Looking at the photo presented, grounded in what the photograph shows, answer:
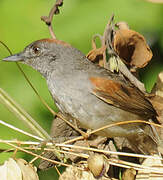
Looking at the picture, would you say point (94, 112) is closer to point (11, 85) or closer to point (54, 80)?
point (54, 80)

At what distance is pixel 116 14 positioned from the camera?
2.94m

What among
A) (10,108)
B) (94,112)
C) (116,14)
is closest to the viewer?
(10,108)

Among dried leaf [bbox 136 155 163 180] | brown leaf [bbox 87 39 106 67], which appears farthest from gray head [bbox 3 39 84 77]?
dried leaf [bbox 136 155 163 180]

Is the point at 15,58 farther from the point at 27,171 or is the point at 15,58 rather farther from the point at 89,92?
the point at 27,171

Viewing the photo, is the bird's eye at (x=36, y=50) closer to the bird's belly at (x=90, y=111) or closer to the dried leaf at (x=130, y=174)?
the bird's belly at (x=90, y=111)

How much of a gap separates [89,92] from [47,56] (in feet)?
1.48

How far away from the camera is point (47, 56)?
9.95ft

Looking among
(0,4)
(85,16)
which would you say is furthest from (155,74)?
(0,4)

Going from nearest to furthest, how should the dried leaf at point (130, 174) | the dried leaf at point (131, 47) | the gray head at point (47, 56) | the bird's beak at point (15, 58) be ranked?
the dried leaf at point (130, 174)
the dried leaf at point (131, 47)
the bird's beak at point (15, 58)
the gray head at point (47, 56)

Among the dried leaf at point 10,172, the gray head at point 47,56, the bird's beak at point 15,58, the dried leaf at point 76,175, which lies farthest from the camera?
the gray head at point 47,56

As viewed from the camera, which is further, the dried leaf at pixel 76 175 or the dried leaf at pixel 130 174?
the dried leaf at pixel 130 174

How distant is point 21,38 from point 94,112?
0.80 metres

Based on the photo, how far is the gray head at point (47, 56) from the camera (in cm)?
292

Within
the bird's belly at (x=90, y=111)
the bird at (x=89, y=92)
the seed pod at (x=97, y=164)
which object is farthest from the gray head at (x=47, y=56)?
the seed pod at (x=97, y=164)
